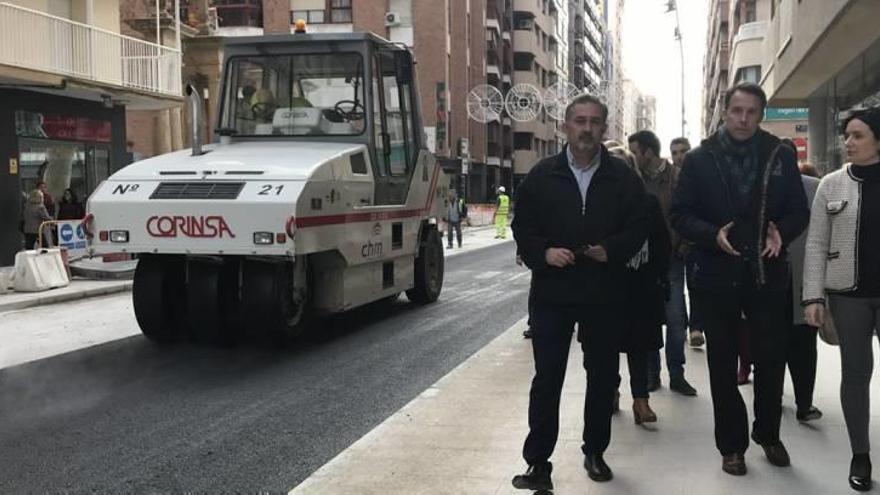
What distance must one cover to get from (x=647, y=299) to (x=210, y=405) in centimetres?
340

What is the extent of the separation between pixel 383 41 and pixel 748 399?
20.6 feet

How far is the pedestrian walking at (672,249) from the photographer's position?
20.2 ft

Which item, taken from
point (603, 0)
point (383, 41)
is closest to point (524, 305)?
point (383, 41)

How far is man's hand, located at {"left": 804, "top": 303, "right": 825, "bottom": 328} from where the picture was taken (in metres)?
4.09

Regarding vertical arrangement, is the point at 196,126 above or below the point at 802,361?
above

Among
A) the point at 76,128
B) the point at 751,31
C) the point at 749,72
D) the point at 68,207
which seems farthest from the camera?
the point at 751,31

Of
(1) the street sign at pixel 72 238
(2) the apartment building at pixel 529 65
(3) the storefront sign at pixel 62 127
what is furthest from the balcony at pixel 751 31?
(1) the street sign at pixel 72 238

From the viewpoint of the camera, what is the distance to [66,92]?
1959 cm

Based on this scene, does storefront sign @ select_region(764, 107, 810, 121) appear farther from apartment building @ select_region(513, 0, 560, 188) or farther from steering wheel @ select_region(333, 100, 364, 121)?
apartment building @ select_region(513, 0, 560, 188)

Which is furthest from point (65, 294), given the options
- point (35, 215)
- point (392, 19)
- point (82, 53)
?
point (392, 19)

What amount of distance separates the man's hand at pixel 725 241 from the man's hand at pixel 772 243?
146 mm

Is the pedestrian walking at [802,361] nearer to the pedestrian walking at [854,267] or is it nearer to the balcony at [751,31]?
the pedestrian walking at [854,267]

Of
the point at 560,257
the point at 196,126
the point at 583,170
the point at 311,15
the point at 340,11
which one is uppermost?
the point at 340,11

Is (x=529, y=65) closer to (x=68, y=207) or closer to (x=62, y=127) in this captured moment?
(x=62, y=127)
